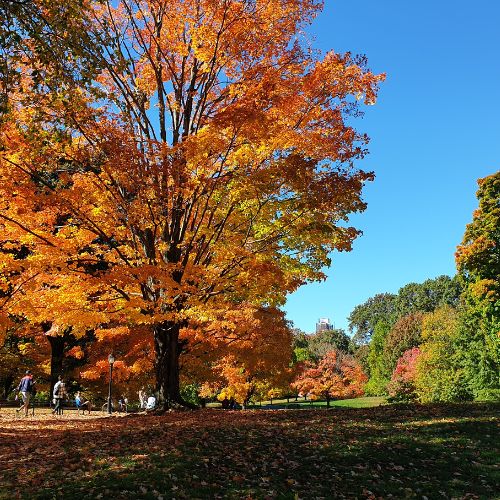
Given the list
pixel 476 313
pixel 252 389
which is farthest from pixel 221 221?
pixel 476 313

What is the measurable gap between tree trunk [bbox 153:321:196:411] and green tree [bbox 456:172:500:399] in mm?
20447

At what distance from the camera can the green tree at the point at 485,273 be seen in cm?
2773

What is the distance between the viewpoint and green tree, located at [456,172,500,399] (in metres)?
27.7

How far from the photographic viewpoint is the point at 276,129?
1260 centimetres

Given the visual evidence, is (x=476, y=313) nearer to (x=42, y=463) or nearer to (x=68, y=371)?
(x=68, y=371)

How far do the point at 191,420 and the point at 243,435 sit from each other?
2.60m

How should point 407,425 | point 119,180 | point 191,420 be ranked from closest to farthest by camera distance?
point 407,425
point 191,420
point 119,180

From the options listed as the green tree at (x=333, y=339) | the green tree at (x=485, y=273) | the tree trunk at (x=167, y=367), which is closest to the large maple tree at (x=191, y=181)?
the tree trunk at (x=167, y=367)

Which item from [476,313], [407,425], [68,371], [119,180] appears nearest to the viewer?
[407,425]

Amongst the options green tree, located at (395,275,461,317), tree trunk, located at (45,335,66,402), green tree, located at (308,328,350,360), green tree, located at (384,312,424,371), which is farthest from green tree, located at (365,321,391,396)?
tree trunk, located at (45,335,66,402)

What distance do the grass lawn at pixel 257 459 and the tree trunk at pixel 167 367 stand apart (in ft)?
9.98

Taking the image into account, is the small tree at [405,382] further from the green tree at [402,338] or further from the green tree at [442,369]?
the green tree at [402,338]

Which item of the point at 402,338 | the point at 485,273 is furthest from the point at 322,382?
the point at 485,273

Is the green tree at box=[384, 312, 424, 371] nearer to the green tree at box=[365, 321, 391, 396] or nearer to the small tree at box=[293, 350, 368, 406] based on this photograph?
the green tree at box=[365, 321, 391, 396]
